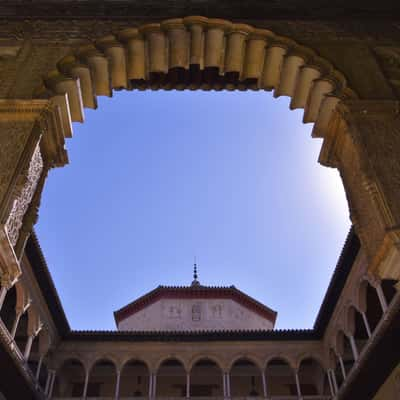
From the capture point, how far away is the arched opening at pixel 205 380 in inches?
508

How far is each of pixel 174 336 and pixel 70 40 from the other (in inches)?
341

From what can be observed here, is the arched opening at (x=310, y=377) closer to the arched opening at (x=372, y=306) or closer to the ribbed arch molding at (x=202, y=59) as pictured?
the arched opening at (x=372, y=306)

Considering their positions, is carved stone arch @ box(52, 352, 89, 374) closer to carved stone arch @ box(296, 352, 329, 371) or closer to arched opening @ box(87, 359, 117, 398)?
arched opening @ box(87, 359, 117, 398)

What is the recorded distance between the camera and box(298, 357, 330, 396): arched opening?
1235 centimetres

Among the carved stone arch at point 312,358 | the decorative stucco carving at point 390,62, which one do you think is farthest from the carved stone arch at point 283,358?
the decorative stucco carving at point 390,62

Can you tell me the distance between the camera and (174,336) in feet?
38.8

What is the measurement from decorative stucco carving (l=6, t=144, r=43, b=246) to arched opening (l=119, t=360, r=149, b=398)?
9.92 m

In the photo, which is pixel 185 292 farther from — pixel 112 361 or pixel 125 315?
pixel 112 361

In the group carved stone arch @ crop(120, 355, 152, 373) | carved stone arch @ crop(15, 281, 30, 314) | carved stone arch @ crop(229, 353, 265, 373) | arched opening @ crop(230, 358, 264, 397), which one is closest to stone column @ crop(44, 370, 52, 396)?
carved stone arch @ crop(120, 355, 152, 373)

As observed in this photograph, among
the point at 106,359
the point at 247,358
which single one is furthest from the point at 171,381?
the point at 247,358

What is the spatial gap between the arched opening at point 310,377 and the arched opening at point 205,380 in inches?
93.8

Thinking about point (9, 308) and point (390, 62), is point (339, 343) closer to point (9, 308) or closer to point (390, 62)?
point (390, 62)

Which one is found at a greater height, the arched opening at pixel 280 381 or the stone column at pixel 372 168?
the arched opening at pixel 280 381

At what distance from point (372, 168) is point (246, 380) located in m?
10.8
